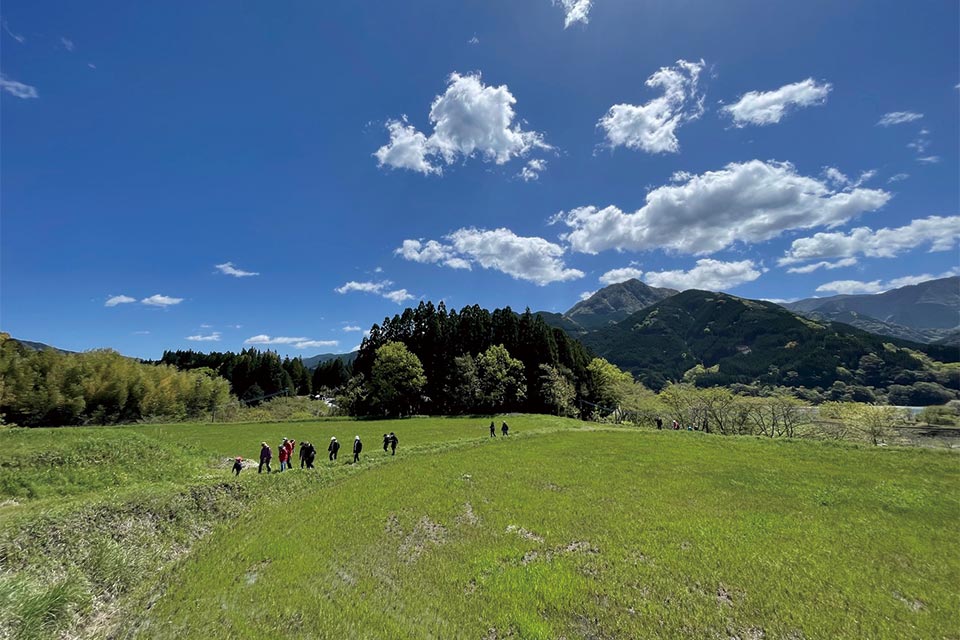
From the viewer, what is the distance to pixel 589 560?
11.3 metres

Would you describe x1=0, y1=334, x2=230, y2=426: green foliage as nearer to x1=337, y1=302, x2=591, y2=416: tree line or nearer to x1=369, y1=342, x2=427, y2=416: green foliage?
x1=337, y1=302, x2=591, y2=416: tree line

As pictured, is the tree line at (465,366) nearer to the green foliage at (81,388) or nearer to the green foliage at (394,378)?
the green foliage at (394,378)

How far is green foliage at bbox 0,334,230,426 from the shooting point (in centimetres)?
4688

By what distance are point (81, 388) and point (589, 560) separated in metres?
70.2

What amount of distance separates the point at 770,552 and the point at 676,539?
2614mm

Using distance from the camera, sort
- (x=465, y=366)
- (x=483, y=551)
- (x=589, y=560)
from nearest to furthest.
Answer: (x=589, y=560) → (x=483, y=551) → (x=465, y=366)

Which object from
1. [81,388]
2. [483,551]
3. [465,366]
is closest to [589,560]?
[483,551]

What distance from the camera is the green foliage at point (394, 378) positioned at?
65688 millimetres

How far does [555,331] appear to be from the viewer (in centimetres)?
8381

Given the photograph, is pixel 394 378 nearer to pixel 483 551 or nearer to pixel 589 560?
pixel 483 551

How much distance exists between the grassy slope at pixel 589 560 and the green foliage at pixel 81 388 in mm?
54683

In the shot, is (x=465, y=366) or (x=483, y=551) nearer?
(x=483, y=551)

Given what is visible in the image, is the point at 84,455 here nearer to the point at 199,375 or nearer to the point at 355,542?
the point at 355,542

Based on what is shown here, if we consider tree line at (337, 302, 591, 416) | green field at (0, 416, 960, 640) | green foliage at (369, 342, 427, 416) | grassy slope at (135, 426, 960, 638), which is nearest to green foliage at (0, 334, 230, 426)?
tree line at (337, 302, 591, 416)
